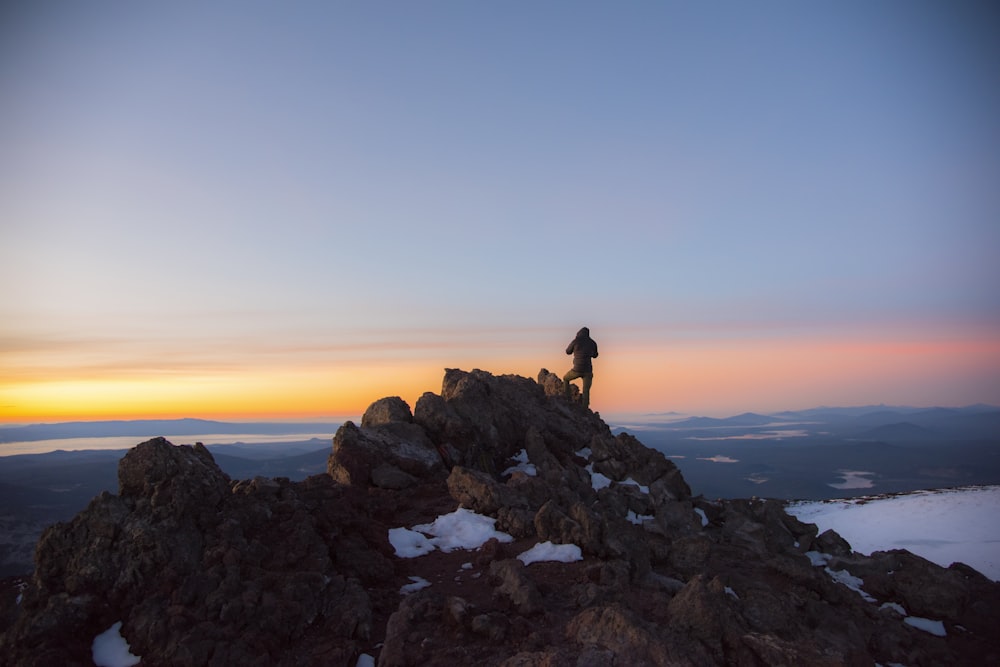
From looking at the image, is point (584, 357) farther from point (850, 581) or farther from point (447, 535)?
point (447, 535)

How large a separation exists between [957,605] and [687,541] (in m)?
8.02

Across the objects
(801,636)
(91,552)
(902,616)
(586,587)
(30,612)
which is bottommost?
(902,616)

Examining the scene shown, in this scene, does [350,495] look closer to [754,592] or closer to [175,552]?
[175,552]

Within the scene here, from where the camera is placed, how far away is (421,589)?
12.3 meters

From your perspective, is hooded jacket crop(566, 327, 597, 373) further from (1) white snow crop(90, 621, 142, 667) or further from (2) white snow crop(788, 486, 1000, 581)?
(1) white snow crop(90, 621, 142, 667)

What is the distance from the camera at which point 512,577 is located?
11461 millimetres

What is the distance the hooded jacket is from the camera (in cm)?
3117

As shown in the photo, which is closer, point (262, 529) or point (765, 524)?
point (262, 529)

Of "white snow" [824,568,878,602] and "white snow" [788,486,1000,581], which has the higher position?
"white snow" [824,568,878,602]

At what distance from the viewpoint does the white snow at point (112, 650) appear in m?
8.81

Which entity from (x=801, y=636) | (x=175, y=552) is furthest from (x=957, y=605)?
(x=175, y=552)

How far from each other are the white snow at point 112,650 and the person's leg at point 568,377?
24898 mm

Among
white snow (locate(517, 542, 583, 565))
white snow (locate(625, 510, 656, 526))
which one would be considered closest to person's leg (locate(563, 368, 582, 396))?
white snow (locate(625, 510, 656, 526))

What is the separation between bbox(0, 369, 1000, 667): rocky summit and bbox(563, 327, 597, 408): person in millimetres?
11453
